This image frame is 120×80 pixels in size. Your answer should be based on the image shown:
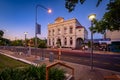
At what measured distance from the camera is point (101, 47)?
50.3 meters

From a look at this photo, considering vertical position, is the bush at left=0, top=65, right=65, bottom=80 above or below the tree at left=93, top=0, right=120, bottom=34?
below

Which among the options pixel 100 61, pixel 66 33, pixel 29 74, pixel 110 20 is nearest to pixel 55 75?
pixel 29 74

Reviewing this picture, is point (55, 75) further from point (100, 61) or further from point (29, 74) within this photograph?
point (100, 61)

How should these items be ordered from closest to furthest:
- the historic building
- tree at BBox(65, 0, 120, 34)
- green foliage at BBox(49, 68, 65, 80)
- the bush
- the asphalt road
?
the bush, green foliage at BBox(49, 68, 65, 80), tree at BBox(65, 0, 120, 34), the asphalt road, the historic building

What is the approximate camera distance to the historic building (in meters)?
59.8

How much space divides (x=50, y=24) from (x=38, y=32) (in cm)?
5458

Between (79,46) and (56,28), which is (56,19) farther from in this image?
(79,46)

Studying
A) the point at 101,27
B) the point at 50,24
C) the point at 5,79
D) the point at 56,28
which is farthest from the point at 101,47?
the point at 5,79

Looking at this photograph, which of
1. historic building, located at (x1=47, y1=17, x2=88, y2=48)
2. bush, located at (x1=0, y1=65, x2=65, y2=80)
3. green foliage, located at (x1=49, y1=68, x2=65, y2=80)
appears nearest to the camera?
bush, located at (x1=0, y1=65, x2=65, y2=80)

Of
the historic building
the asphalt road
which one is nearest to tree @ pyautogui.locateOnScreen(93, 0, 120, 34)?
the asphalt road

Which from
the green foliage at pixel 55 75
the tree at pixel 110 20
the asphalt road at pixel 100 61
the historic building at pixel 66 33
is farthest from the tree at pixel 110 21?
the historic building at pixel 66 33

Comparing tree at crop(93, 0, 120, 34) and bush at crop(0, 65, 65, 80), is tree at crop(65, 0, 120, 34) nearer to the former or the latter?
tree at crop(93, 0, 120, 34)

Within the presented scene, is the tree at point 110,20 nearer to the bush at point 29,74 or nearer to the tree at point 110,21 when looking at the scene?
the tree at point 110,21

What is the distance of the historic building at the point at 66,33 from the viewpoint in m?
59.8
